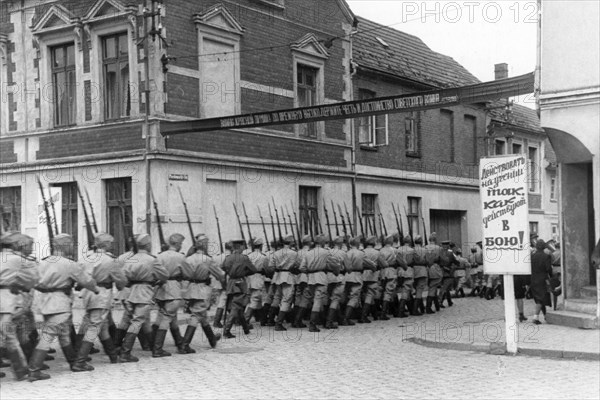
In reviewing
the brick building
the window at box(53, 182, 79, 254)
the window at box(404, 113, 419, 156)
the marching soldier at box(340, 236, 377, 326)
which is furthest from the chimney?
the marching soldier at box(340, 236, 377, 326)

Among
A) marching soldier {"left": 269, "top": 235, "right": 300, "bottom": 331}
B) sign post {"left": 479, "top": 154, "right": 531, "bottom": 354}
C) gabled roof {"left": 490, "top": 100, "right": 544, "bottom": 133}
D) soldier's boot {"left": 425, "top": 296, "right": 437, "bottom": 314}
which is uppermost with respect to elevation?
gabled roof {"left": 490, "top": 100, "right": 544, "bottom": 133}

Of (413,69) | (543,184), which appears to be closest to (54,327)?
(413,69)

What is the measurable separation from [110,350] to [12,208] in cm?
1182

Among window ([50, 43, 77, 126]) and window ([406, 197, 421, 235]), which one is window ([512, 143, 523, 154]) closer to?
window ([406, 197, 421, 235])

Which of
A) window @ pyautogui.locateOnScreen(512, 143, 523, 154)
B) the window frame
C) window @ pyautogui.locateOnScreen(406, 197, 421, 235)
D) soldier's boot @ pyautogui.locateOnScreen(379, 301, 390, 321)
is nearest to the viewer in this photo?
soldier's boot @ pyautogui.locateOnScreen(379, 301, 390, 321)

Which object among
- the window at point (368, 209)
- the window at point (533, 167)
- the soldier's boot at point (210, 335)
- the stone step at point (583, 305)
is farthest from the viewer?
the window at point (533, 167)

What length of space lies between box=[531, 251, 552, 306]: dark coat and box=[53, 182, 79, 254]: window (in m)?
11.6

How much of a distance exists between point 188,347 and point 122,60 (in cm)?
984

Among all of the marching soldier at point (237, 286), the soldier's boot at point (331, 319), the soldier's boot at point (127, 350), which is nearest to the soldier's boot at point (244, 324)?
the marching soldier at point (237, 286)

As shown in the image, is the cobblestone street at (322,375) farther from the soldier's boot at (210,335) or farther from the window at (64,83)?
the window at (64,83)

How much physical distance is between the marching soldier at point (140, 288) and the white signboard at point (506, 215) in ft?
16.5

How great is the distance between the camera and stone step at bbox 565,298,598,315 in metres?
15.1

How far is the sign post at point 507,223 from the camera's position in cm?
1224

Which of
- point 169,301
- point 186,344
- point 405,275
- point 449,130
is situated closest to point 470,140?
point 449,130
